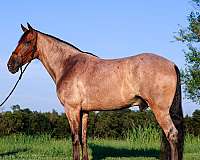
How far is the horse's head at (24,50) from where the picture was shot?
8.70 metres

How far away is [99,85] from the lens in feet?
26.0

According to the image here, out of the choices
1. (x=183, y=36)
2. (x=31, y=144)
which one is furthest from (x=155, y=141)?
(x=183, y=36)

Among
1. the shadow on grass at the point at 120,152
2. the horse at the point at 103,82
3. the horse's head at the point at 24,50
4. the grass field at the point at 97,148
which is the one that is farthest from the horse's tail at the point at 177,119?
the shadow on grass at the point at 120,152

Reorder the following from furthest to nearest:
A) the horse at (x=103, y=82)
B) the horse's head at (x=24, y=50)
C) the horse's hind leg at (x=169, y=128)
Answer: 1. the horse's head at (x=24, y=50)
2. the horse at (x=103, y=82)
3. the horse's hind leg at (x=169, y=128)

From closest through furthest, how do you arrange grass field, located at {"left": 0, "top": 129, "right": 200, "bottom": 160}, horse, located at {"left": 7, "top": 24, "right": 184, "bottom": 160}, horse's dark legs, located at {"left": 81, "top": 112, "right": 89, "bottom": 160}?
1. horse, located at {"left": 7, "top": 24, "right": 184, "bottom": 160}
2. horse's dark legs, located at {"left": 81, "top": 112, "right": 89, "bottom": 160}
3. grass field, located at {"left": 0, "top": 129, "right": 200, "bottom": 160}

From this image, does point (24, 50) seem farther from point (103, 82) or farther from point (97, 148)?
point (97, 148)

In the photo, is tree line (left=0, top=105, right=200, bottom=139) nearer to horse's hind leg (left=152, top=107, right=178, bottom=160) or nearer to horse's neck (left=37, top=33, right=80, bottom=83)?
horse's neck (left=37, top=33, right=80, bottom=83)

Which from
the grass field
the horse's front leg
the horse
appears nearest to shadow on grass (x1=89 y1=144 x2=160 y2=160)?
the grass field

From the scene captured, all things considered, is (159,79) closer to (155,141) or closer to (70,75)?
(70,75)

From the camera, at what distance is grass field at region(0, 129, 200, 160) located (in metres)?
10.7

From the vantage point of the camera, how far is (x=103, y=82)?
7898mm

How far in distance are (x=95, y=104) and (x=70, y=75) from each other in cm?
77

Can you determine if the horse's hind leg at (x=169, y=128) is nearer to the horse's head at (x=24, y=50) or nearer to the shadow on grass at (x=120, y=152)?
the horse's head at (x=24, y=50)

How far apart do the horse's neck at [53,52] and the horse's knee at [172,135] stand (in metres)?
2.68
